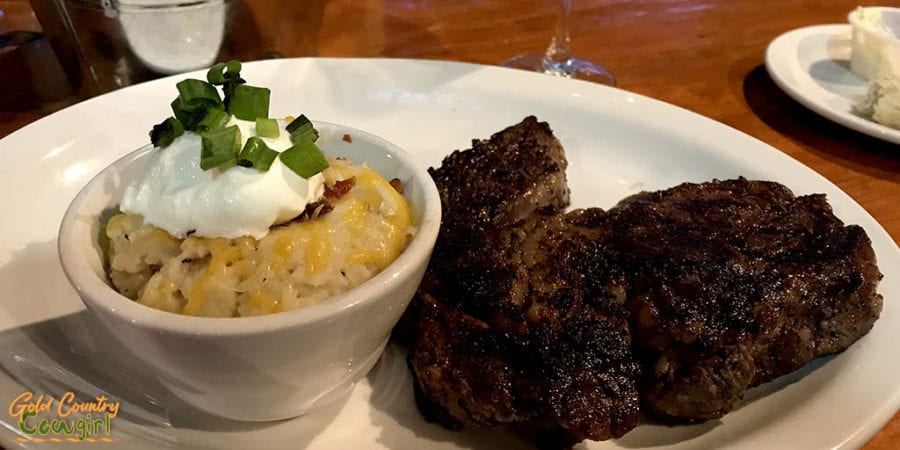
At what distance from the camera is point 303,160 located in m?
1.57

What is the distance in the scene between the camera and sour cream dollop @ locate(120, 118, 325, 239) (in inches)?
58.0

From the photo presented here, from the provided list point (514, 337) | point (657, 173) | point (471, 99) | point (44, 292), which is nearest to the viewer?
point (514, 337)

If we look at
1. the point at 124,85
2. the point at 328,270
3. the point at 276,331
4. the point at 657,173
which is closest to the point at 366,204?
the point at 328,270

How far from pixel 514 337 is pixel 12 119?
254cm

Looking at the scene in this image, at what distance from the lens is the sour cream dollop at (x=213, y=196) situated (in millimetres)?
1473

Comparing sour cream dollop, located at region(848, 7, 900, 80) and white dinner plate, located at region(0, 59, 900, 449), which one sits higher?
white dinner plate, located at region(0, 59, 900, 449)

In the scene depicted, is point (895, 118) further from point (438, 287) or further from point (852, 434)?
point (438, 287)

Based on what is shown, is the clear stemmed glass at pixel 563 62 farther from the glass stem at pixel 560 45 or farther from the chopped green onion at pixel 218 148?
the chopped green onion at pixel 218 148

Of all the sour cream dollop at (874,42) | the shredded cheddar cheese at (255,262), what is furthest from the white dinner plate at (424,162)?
the sour cream dollop at (874,42)

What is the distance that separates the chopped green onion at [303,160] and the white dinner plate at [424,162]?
1.92 feet

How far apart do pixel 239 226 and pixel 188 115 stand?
325 millimetres

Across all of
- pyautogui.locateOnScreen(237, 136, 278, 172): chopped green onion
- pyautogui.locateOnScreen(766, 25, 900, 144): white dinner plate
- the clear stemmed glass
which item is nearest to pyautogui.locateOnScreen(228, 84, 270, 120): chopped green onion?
pyautogui.locateOnScreen(237, 136, 278, 172): chopped green onion

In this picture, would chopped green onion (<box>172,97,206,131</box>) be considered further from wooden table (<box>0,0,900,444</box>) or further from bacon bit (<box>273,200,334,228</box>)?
wooden table (<box>0,0,900,444</box>)

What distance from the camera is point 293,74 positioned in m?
2.89
